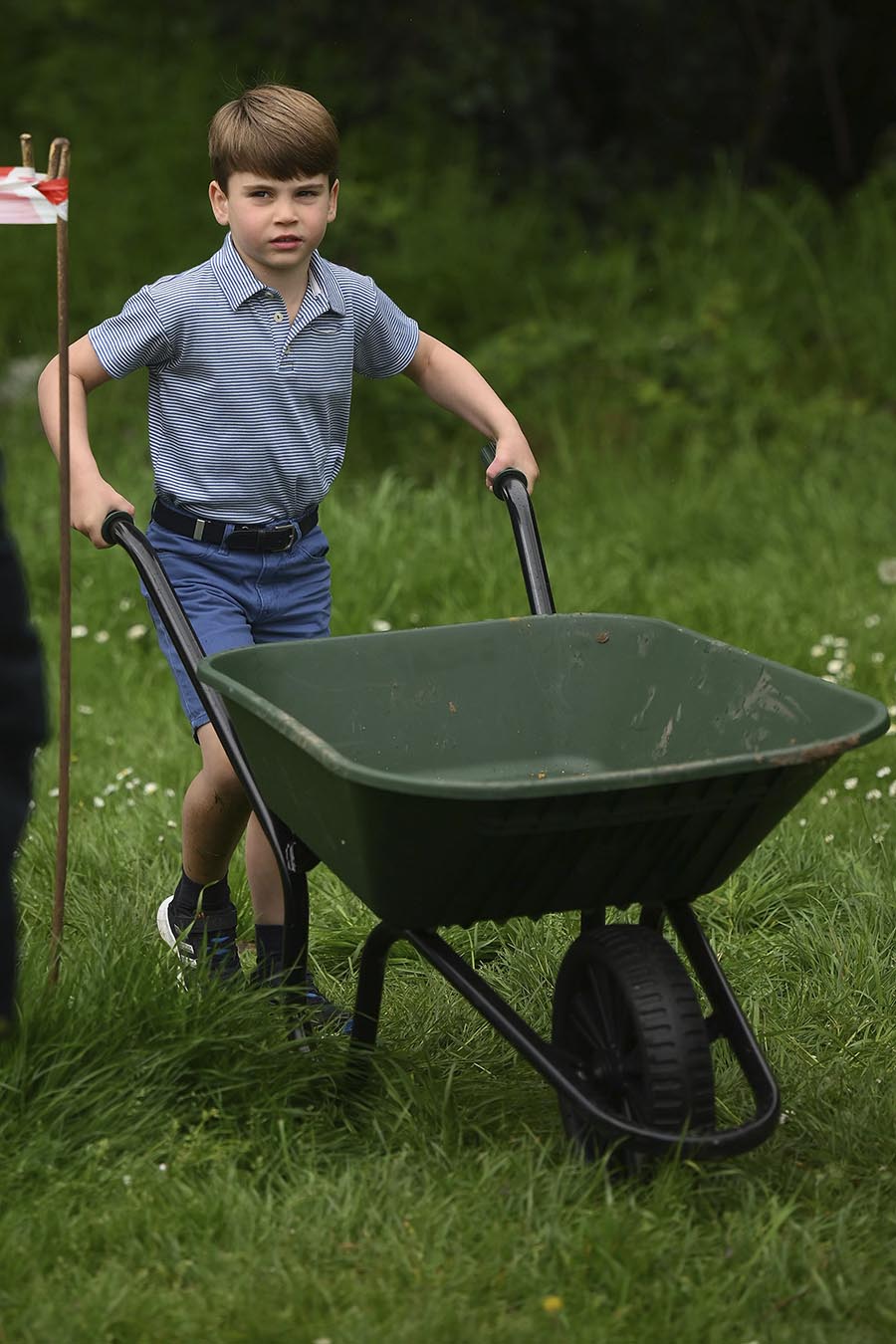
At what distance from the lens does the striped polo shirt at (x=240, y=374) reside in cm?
322

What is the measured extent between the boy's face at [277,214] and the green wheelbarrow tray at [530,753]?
2.35ft

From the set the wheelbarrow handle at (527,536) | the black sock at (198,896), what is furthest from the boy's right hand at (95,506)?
the black sock at (198,896)

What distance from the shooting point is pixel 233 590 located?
10.9 feet

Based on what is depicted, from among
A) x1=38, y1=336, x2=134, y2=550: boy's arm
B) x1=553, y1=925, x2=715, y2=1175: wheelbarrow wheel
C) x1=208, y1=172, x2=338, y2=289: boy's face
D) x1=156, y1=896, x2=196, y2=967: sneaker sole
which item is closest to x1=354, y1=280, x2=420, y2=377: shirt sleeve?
x1=208, y1=172, x2=338, y2=289: boy's face

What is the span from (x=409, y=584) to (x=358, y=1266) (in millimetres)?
3386

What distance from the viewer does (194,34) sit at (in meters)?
9.27

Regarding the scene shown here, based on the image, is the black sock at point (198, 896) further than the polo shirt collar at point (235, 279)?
Yes

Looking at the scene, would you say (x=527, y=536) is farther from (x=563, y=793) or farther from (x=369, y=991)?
(x=563, y=793)

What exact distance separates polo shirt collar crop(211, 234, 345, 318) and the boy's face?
0.04m

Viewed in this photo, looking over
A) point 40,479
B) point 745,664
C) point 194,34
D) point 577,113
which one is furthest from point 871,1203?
point 194,34

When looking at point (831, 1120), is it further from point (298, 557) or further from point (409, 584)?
point (409, 584)

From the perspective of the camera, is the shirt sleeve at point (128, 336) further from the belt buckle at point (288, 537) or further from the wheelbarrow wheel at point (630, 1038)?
the wheelbarrow wheel at point (630, 1038)

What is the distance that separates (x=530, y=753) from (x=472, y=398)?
71cm

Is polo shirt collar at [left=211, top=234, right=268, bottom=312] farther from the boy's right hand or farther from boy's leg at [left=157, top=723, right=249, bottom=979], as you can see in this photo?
boy's leg at [left=157, top=723, right=249, bottom=979]
